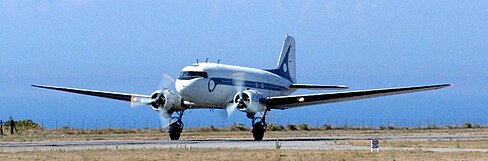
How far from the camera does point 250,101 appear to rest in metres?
54.4

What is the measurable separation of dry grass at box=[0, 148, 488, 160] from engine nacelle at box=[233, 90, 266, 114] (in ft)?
42.4

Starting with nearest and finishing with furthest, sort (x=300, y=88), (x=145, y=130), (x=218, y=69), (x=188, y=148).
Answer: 1. (x=188, y=148)
2. (x=218, y=69)
3. (x=300, y=88)
4. (x=145, y=130)

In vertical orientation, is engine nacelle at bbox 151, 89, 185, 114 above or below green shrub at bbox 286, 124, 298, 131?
above

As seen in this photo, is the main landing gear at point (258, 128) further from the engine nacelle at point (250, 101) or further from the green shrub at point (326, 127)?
the green shrub at point (326, 127)

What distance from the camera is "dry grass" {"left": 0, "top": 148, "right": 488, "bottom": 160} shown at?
119ft

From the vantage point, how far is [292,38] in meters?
69.4

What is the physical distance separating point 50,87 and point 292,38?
17350 millimetres

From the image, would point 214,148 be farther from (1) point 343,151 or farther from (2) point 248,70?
(2) point 248,70

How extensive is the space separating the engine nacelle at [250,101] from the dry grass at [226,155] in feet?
42.4

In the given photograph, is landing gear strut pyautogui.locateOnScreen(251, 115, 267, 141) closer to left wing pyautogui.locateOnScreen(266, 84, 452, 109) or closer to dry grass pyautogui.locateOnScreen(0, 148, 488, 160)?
left wing pyautogui.locateOnScreen(266, 84, 452, 109)

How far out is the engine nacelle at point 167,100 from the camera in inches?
2195

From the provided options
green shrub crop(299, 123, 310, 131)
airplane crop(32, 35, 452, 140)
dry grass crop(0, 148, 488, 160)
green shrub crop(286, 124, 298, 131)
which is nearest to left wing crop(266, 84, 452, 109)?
airplane crop(32, 35, 452, 140)

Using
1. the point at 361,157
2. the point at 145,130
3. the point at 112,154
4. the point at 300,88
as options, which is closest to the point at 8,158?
the point at 112,154

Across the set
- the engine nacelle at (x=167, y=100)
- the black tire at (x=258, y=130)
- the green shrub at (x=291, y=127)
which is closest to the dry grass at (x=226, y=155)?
the black tire at (x=258, y=130)
